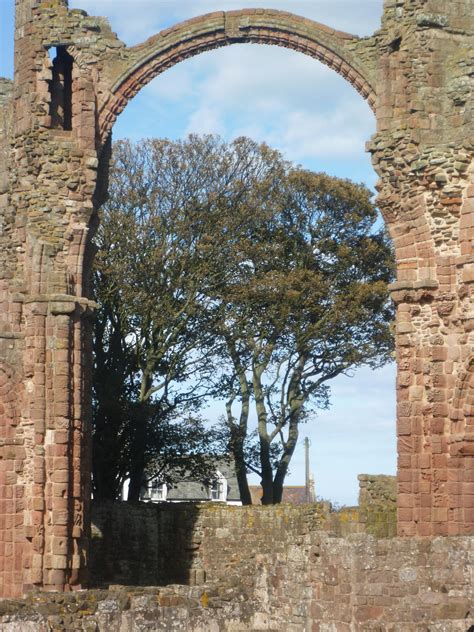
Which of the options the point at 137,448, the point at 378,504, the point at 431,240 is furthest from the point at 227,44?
the point at 137,448

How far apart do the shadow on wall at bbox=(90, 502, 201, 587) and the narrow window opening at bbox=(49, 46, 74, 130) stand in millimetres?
8566

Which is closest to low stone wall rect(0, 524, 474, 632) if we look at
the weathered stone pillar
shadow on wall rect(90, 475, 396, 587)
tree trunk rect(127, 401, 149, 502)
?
the weathered stone pillar

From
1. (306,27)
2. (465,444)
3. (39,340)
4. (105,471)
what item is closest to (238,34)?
(306,27)

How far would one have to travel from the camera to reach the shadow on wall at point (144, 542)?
31.5 meters

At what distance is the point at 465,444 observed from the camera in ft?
78.1

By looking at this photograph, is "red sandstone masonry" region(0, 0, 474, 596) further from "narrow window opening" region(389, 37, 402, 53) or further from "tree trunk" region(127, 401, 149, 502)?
A: "tree trunk" region(127, 401, 149, 502)

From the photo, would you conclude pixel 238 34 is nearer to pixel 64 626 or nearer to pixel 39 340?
pixel 39 340

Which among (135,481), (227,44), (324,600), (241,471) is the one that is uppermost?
(227,44)

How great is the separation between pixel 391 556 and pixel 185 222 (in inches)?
858

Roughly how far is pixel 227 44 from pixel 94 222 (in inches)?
155

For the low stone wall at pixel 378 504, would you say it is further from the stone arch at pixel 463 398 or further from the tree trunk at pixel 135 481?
the stone arch at pixel 463 398

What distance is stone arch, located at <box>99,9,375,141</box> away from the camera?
26.7m

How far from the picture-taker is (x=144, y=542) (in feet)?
105

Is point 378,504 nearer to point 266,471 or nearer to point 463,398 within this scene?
point 266,471
